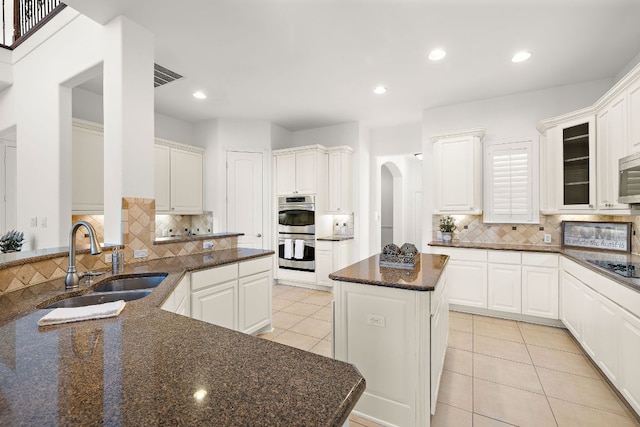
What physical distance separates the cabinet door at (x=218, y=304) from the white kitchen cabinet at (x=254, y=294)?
0.26ft

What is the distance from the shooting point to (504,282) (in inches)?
140

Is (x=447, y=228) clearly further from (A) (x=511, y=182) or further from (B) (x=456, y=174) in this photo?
(A) (x=511, y=182)

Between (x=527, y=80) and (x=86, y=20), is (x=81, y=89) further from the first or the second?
(x=527, y=80)

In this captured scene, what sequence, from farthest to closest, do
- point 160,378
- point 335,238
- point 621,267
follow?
point 335,238, point 621,267, point 160,378

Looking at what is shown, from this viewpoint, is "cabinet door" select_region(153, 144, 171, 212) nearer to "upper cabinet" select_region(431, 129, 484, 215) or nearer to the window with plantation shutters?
"upper cabinet" select_region(431, 129, 484, 215)

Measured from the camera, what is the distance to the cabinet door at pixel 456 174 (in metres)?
3.92

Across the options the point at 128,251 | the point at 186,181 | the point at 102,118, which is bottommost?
the point at 128,251

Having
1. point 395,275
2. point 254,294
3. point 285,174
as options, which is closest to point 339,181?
point 285,174

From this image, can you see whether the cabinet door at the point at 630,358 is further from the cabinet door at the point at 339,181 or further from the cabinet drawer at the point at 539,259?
the cabinet door at the point at 339,181

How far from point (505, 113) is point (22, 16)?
6.04m

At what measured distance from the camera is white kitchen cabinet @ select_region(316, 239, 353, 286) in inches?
192

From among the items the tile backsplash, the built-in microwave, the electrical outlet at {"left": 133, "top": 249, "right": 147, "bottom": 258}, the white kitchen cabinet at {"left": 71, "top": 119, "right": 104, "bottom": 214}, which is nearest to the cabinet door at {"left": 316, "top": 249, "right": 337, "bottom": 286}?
the tile backsplash

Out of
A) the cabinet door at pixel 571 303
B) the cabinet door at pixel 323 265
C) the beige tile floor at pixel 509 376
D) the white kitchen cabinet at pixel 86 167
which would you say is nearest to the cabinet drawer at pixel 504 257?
the cabinet door at pixel 571 303

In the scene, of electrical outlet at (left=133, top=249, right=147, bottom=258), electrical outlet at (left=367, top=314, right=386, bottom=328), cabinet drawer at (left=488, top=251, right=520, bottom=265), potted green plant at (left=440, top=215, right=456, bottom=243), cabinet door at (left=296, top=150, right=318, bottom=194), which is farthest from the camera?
cabinet door at (left=296, top=150, right=318, bottom=194)
